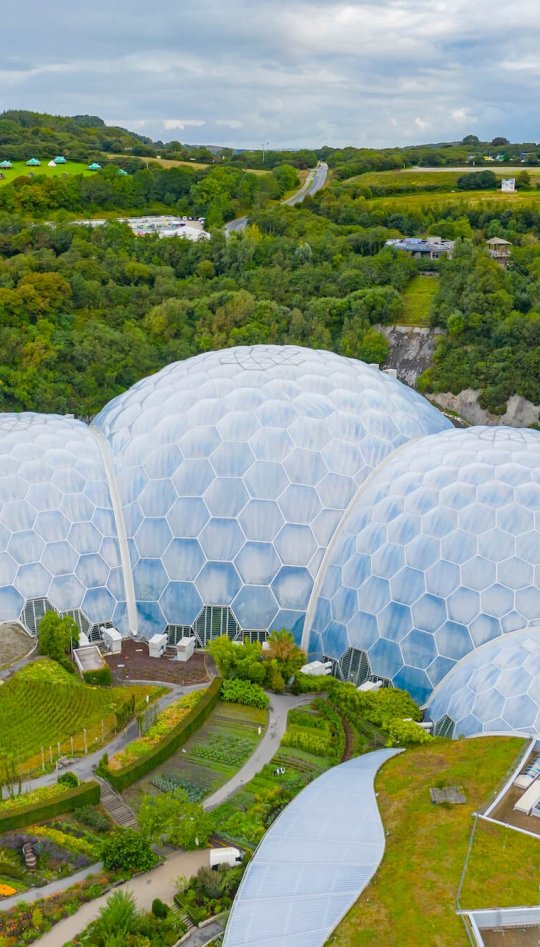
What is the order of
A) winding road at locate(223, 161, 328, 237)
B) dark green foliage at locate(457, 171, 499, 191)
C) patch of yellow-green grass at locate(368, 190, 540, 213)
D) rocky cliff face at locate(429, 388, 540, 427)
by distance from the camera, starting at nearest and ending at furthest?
rocky cliff face at locate(429, 388, 540, 427) → winding road at locate(223, 161, 328, 237) → patch of yellow-green grass at locate(368, 190, 540, 213) → dark green foliage at locate(457, 171, 499, 191)

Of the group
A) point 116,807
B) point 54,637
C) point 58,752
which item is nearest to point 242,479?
point 54,637

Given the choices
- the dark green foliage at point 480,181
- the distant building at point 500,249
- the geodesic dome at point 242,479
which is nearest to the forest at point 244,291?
the distant building at point 500,249

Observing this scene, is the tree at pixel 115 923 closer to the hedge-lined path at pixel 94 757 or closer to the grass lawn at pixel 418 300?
the hedge-lined path at pixel 94 757

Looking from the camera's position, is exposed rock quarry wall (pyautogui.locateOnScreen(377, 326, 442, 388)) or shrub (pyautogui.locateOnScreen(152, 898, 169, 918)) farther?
exposed rock quarry wall (pyautogui.locateOnScreen(377, 326, 442, 388))

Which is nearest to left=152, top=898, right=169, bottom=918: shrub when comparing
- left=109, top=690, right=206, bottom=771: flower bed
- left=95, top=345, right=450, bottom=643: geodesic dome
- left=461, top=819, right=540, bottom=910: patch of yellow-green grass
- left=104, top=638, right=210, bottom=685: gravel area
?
left=109, top=690, right=206, bottom=771: flower bed

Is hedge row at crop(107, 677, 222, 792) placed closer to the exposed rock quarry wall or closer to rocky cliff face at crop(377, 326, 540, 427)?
rocky cliff face at crop(377, 326, 540, 427)

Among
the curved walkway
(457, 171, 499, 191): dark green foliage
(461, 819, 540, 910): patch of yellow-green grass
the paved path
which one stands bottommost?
the paved path

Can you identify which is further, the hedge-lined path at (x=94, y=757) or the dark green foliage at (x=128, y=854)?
the hedge-lined path at (x=94, y=757)

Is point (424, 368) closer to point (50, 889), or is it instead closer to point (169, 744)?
point (169, 744)
